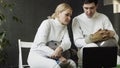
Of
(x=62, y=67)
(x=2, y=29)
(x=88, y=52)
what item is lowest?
(x=62, y=67)

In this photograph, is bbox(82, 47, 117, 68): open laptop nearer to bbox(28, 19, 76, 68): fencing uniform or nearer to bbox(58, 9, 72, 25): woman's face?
bbox(28, 19, 76, 68): fencing uniform

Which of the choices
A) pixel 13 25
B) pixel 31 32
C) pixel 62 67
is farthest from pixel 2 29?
pixel 62 67

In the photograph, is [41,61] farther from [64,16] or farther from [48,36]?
[64,16]

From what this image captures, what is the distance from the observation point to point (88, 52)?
198 cm

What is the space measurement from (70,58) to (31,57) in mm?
396

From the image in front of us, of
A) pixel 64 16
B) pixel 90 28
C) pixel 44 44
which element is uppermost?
pixel 64 16

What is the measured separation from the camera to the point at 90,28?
264cm

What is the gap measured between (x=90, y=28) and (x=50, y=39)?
1.69ft

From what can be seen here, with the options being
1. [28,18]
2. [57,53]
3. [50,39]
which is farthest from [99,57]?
[28,18]

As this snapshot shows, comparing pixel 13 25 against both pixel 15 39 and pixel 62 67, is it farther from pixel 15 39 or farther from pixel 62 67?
pixel 62 67

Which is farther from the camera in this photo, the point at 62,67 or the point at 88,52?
the point at 62,67

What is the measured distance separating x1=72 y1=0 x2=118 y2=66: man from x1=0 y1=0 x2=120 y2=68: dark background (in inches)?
27.0

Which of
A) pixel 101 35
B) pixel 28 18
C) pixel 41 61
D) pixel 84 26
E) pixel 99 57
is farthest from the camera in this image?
pixel 28 18

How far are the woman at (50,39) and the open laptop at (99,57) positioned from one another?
0.34 m
